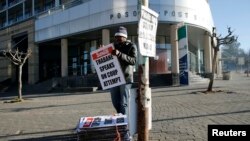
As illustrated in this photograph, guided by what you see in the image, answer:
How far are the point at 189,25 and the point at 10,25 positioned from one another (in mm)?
24812

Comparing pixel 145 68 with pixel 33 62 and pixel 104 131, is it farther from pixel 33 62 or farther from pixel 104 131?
pixel 33 62

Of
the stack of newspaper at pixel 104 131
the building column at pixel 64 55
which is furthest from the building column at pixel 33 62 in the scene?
the stack of newspaper at pixel 104 131

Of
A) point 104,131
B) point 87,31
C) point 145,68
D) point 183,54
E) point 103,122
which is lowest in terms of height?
point 104,131

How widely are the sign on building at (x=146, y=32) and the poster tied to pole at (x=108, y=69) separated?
2.72ft

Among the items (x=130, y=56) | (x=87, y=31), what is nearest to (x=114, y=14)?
(x=87, y=31)

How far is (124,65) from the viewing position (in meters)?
6.52

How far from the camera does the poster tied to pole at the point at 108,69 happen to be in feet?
20.5

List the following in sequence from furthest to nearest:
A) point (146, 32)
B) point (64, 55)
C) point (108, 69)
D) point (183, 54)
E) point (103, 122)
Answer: point (64, 55) < point (183, 54) < point (108, 69) < point (103, 122) < point (146, 32)

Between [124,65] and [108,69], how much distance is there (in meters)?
0.37

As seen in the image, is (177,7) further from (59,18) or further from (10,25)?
(10,25)

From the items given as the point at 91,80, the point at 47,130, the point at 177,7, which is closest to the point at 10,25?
the point at 91,80

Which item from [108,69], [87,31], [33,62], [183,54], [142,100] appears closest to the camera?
[142,100]

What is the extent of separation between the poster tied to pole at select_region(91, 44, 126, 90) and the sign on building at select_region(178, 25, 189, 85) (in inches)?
806

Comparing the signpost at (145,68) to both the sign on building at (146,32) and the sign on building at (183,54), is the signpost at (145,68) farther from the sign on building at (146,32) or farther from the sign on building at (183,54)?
the sign on building at (183,54)
